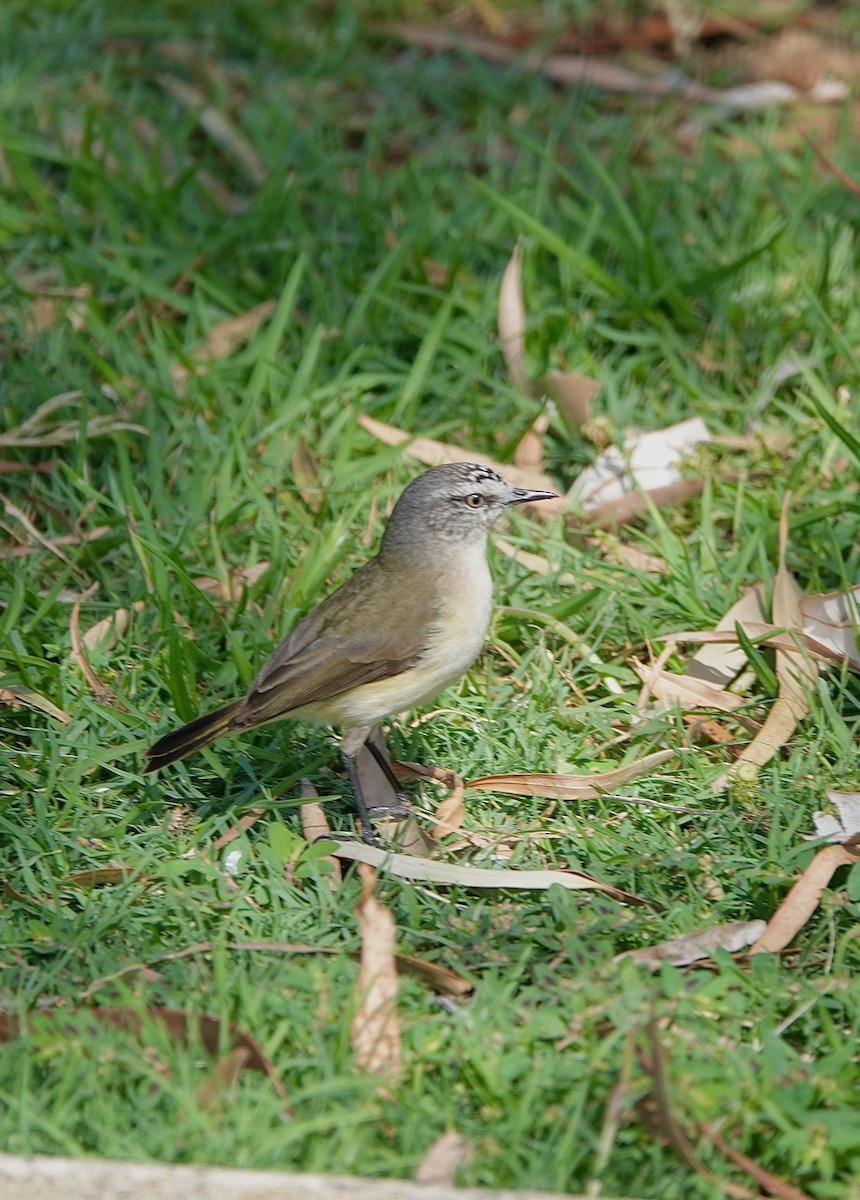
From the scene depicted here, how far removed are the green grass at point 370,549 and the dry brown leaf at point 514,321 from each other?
0.09m

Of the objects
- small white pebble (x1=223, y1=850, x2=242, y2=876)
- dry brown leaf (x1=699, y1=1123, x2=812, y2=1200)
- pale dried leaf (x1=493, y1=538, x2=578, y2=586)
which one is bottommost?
small white pebble (x1=223, y1=850, x2=242, y2=876)

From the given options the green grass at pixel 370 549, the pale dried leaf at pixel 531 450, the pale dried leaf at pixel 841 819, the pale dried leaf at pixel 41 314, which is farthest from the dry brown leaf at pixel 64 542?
the pale dried leaf at pixel 841 819

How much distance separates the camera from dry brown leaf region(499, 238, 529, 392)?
6.10 meters

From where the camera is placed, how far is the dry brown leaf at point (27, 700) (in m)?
4.68

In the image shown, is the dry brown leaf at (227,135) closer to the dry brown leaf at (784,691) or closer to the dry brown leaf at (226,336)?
the dry brown leaf at (226,336)

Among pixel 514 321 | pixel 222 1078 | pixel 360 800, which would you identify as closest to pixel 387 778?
pixel 360 800

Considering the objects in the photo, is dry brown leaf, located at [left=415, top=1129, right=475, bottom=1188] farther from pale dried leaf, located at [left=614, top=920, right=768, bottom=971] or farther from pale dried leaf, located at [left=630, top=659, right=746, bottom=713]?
pale dried leaf, located at [left=630, top=659, right=746, bottom=713]

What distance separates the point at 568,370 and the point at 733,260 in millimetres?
958

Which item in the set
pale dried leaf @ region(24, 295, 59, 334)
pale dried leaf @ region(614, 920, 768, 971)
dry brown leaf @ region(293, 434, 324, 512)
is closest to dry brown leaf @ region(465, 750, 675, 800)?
pale dried leaf @ region(614, 920, 768, 971)

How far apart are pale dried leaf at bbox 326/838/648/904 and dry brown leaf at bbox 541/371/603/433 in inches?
88.3

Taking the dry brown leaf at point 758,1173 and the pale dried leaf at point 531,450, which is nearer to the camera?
the dry brown leaf at point 758,1173

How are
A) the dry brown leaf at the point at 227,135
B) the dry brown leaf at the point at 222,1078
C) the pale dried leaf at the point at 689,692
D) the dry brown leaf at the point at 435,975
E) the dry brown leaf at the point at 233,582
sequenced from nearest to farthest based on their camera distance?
the dry brown leaf at the point at 222,1078 → the dry brown leaf at the point at 435,975 → the pale dried leaf at the point at 689,692 → the dry brown leaf at the point at 233,582 → the dry brown leaf at the point at 227,135

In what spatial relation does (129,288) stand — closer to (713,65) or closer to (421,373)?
(421,373)

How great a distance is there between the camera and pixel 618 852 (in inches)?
166
